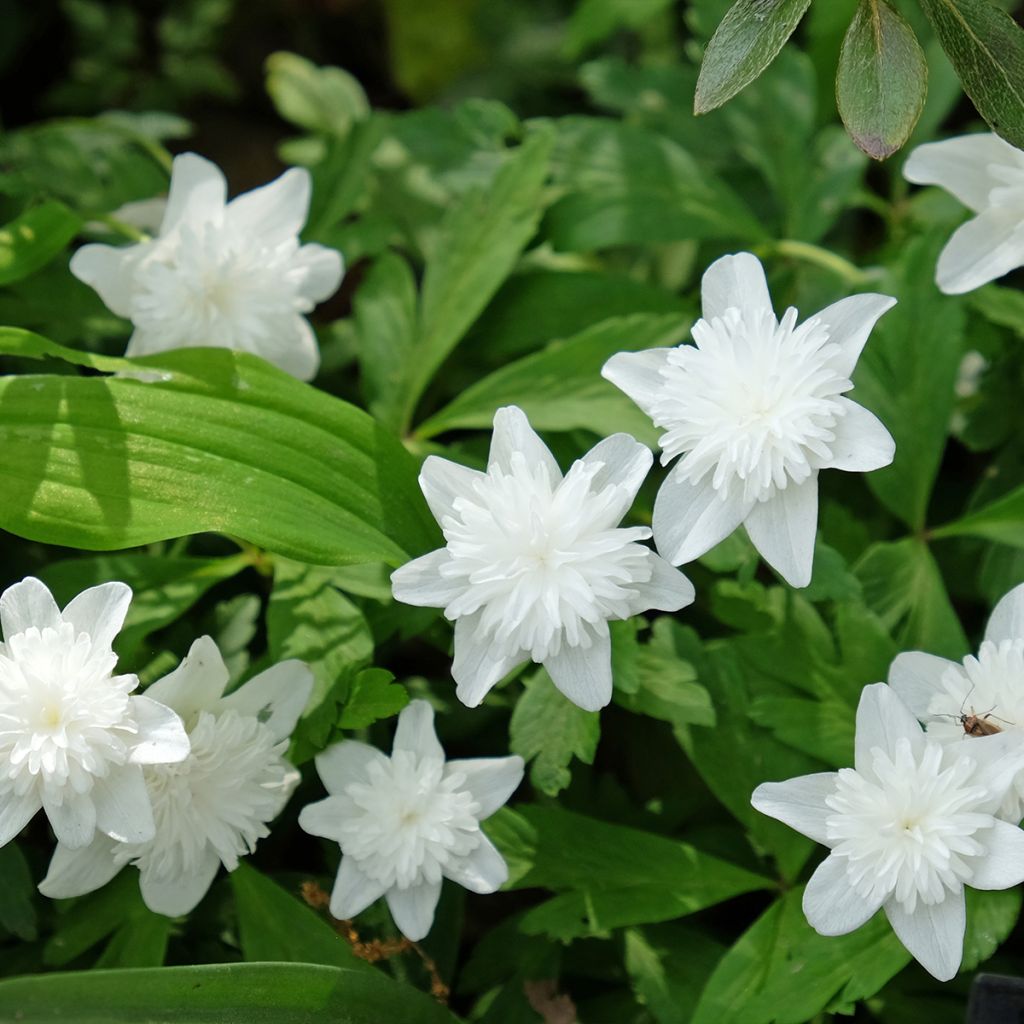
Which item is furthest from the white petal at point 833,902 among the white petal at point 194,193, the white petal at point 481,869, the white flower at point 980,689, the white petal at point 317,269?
the white petal at point 194,193

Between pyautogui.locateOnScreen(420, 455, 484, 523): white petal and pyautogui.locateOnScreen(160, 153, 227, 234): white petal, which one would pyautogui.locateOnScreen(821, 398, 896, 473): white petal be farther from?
pyautogui.locateOnScreen(160, 153, 227, 234): white petal

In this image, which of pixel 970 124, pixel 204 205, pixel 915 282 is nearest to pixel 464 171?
pixel 204 205

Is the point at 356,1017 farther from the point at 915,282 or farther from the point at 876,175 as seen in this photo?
the point at 876,175

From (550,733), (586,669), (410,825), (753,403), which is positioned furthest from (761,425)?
(410,825)

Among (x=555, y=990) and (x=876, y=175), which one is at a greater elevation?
(x=876, y=175)

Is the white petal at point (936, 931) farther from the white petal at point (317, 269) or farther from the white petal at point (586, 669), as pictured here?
the white petal at point (317, 269)

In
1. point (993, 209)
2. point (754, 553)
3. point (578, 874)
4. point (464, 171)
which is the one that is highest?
point (993, 209)
